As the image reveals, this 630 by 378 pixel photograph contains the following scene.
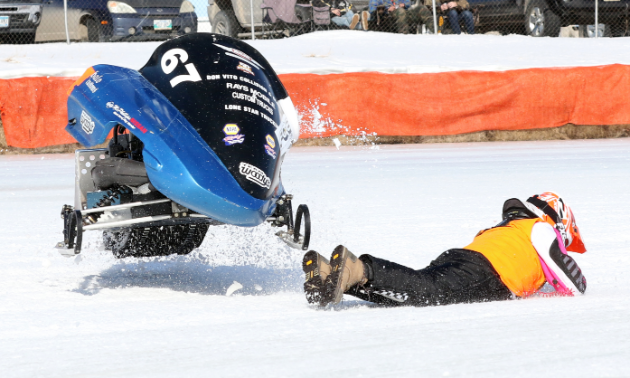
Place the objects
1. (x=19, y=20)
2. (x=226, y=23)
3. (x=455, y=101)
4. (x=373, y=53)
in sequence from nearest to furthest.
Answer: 1. (x=455, y=101)
2. (x=19, y=20)
3. (x=373, y=53)
4. (x=226, y=23)

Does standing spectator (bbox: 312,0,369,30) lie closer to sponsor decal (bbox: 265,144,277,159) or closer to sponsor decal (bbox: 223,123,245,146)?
sponsor decal (bbox: 265,144,277,159)

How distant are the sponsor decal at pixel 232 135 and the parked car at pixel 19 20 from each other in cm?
1083

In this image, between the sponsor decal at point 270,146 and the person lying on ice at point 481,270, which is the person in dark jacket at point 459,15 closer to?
the person lying on ice at point 481,270

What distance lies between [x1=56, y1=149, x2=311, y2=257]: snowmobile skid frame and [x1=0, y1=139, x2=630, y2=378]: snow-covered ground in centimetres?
26

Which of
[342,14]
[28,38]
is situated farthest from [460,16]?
[28,38]

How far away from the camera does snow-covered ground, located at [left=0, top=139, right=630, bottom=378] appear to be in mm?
2605

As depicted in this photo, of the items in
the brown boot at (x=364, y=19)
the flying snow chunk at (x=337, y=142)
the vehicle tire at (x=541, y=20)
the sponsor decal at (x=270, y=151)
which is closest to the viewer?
the sponsor decal at (x=270, y=151)

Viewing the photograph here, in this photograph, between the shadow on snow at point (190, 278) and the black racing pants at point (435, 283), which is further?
the shadow on snow at point (190, 278)

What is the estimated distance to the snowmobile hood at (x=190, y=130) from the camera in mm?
3439

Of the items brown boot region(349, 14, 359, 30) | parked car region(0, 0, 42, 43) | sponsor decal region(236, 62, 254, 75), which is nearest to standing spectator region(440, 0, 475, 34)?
brown boot region(349, 14, 359, 30)

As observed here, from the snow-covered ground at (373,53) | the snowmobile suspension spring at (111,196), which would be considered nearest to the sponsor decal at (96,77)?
the snowmobile suspension spring at (111,196)

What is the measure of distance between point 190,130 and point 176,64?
0.47 m

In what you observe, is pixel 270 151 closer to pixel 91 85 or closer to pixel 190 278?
pixel 91 85

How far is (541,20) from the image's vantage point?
15320 mm
